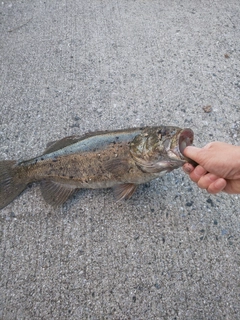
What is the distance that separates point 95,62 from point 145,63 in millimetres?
691

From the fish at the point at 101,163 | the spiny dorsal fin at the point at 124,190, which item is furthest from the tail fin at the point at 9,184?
the spiny dorsal fin at the point at 124,190

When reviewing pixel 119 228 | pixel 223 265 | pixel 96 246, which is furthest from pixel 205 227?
pixel 96 246

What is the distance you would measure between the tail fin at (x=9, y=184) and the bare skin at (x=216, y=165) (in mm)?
1645

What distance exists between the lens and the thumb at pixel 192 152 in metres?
2.41

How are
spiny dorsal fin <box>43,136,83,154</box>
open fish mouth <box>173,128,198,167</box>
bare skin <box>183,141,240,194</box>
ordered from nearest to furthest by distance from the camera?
bare skin <box>183,141,240,194</box>
open fish mouth <box>173,128,198,167</box>
spiny dorsal fin <box>43,136,83,154</box>

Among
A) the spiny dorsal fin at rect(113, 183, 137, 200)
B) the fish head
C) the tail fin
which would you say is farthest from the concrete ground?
the fish head

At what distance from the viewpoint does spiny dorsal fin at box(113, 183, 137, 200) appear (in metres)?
3.01

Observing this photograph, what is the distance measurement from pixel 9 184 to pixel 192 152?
1.81 meters

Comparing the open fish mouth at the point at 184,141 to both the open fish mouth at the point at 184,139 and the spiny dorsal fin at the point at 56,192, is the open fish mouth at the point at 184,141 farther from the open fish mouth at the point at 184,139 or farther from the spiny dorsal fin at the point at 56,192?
the spiny dorsal fin at the point at 56,192

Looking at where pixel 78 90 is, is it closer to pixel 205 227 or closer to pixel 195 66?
pixel 195 66

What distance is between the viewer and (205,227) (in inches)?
118

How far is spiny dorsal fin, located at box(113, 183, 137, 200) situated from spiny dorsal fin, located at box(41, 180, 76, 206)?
1.43 ft

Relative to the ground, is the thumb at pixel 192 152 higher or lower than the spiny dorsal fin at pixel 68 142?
higher

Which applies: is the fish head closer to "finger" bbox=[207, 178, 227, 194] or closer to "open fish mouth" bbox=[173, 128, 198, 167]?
"open fish mouth" bbox=[173, 128, 198, 167]
